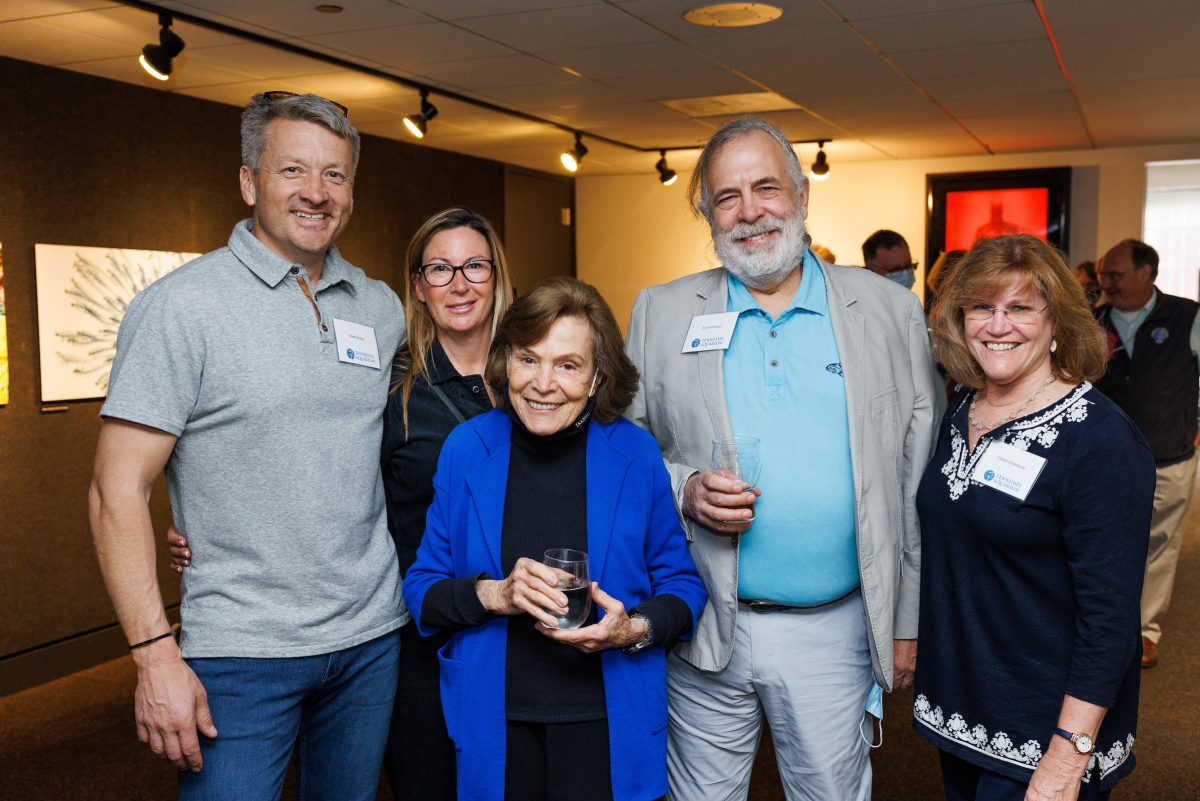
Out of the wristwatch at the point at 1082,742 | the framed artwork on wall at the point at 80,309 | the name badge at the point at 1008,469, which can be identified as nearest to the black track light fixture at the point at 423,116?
the framed artwork on wall at the point at 80,309

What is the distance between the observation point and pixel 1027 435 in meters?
1.82

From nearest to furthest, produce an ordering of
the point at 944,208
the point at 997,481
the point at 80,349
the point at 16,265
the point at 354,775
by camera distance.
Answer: the point at 997,481, the point at 354,775, the point at 16,265, the point at 80,349, the point at 944,208

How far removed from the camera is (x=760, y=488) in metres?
2.07

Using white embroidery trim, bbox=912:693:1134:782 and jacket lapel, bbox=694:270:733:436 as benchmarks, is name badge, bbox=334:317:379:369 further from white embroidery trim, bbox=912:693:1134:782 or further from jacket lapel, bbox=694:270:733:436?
white embroidery trim, bbox=912:693:1134:782

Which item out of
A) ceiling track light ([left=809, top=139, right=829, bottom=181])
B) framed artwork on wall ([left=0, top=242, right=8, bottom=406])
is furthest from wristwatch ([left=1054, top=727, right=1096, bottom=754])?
ceiling track light ([left=809, top=139, right=829, bottom=181])

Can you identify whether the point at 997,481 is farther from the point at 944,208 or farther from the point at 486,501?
the point at 944,208

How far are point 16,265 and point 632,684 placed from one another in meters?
4.46

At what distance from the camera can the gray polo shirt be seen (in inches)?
69.2

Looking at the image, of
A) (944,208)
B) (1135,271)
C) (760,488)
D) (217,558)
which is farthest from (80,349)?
(944,208)

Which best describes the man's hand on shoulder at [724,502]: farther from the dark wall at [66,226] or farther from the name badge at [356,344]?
the dark wall at [66,226]

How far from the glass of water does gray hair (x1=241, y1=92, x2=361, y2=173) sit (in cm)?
100

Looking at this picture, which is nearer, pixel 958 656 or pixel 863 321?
pixel 958 656

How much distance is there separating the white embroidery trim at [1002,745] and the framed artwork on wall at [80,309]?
458 cm

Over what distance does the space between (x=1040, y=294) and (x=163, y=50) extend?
3.96 meters
